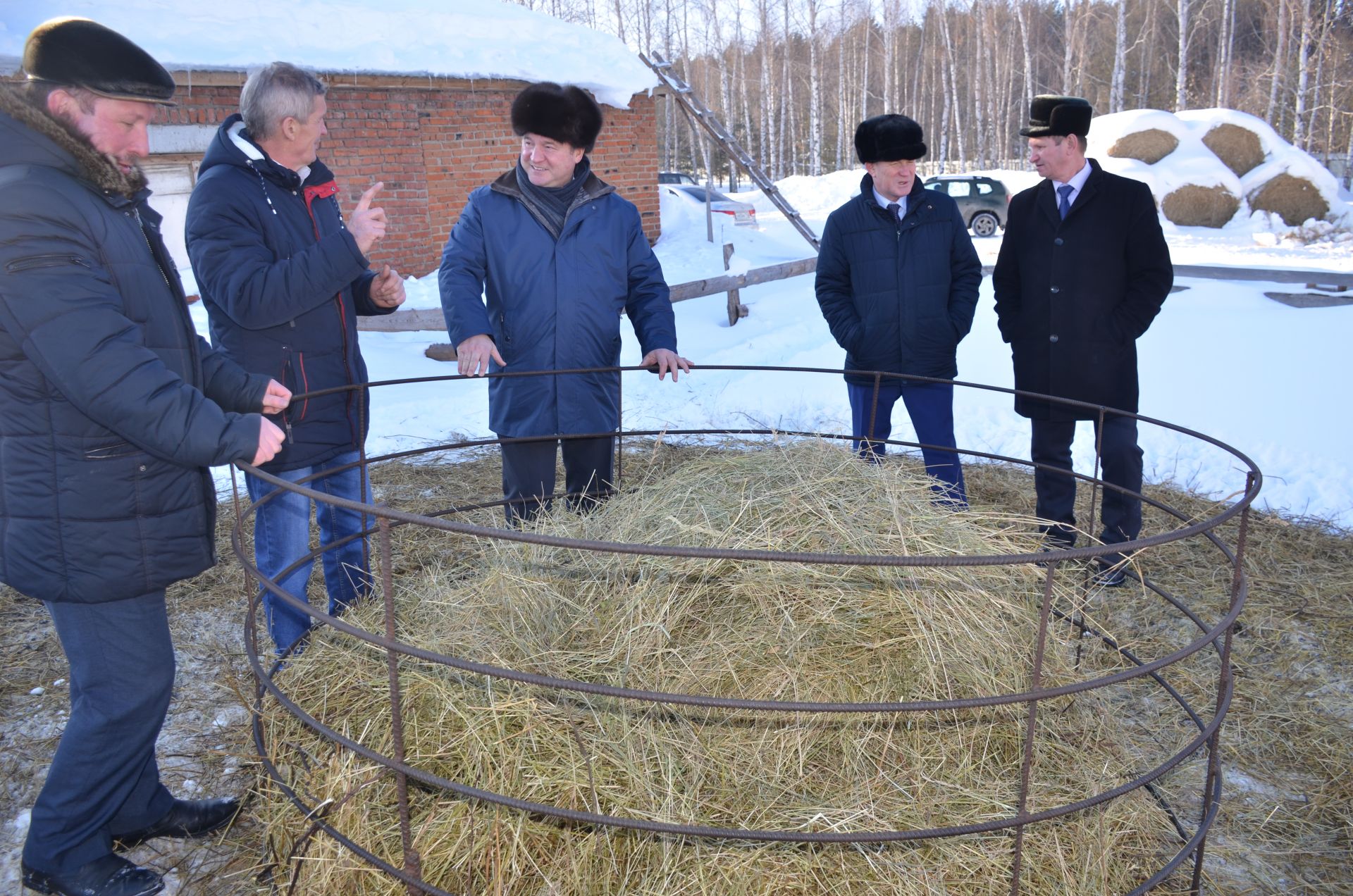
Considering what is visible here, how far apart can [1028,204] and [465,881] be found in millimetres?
3561

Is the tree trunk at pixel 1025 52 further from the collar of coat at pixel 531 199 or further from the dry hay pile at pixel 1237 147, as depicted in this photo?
the collar of coat at pixel 531 199

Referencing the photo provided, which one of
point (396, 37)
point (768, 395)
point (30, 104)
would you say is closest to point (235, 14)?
point (396, 37)

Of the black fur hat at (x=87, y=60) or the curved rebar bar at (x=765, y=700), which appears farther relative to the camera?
the black fur hat at (x=87, y=60)

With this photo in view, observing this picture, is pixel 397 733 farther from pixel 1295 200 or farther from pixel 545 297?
pixel 1295 200

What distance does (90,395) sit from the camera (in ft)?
6.28

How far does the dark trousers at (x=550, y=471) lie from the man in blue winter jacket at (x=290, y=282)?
55 cm

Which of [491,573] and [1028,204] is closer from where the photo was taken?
[491,573]

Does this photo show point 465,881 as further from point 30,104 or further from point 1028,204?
point 1028,204

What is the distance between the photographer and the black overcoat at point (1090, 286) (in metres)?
3.94

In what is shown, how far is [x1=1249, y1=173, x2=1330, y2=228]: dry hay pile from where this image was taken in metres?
18.2

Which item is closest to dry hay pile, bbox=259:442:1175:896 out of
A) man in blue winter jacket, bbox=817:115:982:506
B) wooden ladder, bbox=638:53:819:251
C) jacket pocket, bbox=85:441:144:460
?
jacket pocket, bbox=85:441:144:460

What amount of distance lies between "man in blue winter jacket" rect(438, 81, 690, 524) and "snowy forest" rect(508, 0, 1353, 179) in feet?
80.7

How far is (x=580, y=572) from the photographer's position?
2574 millimetres

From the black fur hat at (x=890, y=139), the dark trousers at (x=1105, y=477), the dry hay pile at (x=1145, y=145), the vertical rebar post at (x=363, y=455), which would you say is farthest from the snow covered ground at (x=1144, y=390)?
the dry hay pile at (x=1145, y=145)
